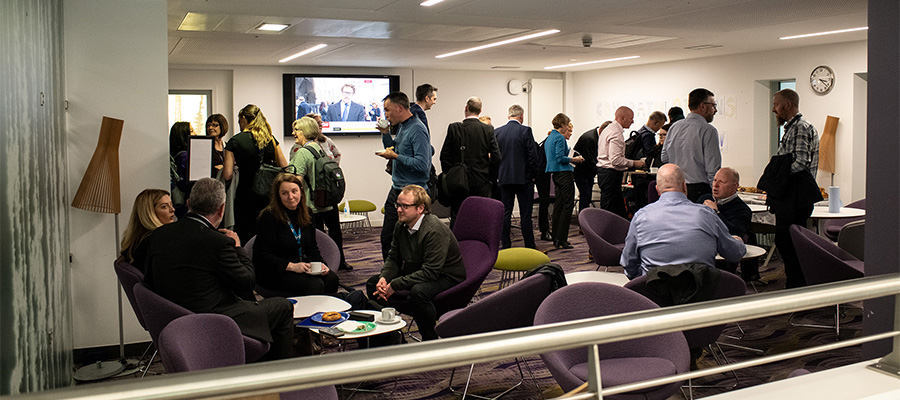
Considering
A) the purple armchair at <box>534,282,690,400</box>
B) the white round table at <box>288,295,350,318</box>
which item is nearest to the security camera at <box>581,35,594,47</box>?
the white round table at <box>288,295,350,318</box>

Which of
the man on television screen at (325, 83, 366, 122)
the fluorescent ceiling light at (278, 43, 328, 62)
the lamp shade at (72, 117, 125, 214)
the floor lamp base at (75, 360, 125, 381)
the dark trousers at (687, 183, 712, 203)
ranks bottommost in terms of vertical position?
the floor lamp base at (75, 360, 125, 381)

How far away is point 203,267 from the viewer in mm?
4004


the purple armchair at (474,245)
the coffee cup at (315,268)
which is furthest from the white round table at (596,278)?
the coffee cup at (315,268)

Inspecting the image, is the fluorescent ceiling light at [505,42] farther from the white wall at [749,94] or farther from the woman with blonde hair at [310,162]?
the white wall at [749,94]

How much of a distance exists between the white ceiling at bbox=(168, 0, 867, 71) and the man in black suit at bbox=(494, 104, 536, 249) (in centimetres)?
103

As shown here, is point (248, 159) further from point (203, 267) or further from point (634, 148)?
point (634, 148)

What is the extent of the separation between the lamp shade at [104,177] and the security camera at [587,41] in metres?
5.09

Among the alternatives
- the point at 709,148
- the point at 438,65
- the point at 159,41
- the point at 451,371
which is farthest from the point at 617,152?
the point at 159,41

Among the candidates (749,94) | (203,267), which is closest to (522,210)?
(749,94)

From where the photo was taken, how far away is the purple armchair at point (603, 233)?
20.0ft

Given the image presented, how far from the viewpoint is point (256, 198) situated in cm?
720

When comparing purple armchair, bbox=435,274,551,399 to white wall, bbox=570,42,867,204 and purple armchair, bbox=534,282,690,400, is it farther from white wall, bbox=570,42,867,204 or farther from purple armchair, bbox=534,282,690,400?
white wall, bbox=570,42,867,204

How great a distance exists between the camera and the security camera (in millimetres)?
8414

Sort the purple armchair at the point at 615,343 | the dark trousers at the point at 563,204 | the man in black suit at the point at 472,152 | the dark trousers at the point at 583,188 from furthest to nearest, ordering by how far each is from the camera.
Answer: the dark trousers at the point at 583,188, the dark trousers at the point at 563,204, the man in black suit at the point at 472,152, the purple armchair at the point at 615,343
